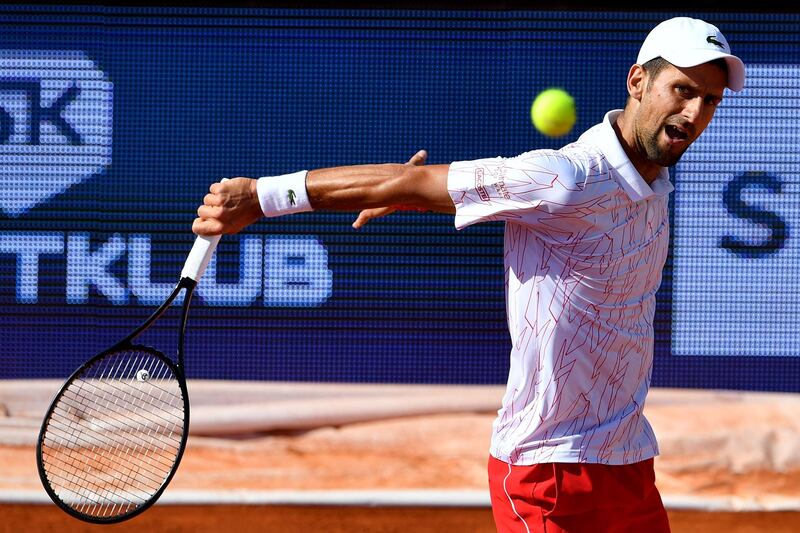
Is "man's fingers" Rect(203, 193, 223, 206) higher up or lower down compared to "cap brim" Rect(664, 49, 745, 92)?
lower down

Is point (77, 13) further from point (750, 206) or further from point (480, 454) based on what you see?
point (750, 206)

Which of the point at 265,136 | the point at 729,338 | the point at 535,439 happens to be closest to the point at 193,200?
the point at 265,136

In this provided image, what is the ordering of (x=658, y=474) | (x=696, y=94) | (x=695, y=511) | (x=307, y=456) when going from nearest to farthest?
(x=696, y=94) < (x=695, y=511) < (x=658, y=474) < (x=307, y=456)

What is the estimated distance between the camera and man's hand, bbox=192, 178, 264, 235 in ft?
5.94

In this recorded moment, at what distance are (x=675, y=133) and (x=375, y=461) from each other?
10.3 feet

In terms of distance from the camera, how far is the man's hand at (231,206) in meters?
1.81

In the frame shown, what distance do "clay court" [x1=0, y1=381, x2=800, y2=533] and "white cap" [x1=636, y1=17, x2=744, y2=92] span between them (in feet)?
7.79

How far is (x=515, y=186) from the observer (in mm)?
1734

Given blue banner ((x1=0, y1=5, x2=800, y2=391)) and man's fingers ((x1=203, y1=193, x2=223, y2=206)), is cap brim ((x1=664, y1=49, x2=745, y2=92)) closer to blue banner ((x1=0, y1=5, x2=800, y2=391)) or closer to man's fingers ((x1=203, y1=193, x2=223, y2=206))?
man's fingers ((x1=203, y1=193, x2=223, y2=206))

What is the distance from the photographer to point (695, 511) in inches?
154

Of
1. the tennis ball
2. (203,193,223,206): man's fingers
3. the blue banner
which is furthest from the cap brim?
the blue banner

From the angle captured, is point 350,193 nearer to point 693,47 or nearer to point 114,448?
point 693,47

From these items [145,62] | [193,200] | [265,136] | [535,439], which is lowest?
[535,439]

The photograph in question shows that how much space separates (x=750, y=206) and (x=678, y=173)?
0.36 meters
